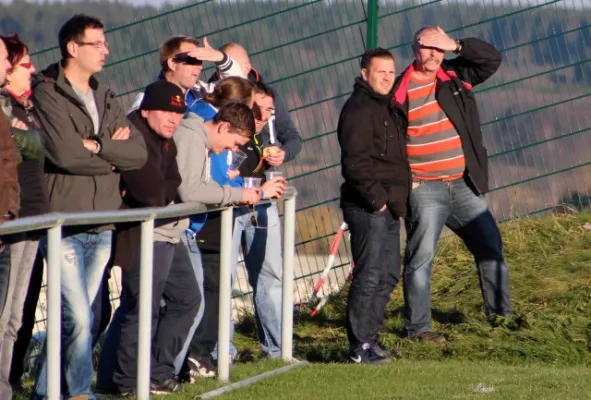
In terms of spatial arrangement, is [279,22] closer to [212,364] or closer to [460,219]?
[460,219]

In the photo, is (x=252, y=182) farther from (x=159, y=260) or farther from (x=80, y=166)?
(x=80, y=166)

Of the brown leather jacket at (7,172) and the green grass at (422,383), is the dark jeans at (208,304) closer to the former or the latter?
the green grass at (422,383)

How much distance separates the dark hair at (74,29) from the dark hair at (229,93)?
1.09 m

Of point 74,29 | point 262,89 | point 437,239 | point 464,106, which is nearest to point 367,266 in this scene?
point 437,239

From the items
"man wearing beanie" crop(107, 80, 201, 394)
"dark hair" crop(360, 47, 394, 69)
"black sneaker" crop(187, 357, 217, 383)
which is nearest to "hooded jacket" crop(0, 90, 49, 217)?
"man wearing beanie" crop(107, 80, 201, 394)

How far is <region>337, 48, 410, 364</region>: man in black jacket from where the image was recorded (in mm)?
8977

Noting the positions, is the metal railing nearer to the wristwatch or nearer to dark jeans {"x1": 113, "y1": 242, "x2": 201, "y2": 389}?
dark jeans {"x1": 113, "y1": 242, "x2": 201, "y2": 389}

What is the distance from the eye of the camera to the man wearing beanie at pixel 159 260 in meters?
7.20

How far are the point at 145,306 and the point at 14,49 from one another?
1.37 m

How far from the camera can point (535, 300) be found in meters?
10.7

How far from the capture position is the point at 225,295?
771 cm

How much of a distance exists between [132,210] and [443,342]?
354 cm

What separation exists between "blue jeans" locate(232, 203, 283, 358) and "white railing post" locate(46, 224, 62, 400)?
9.32 ft

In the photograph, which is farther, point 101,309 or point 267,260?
point 267,260
